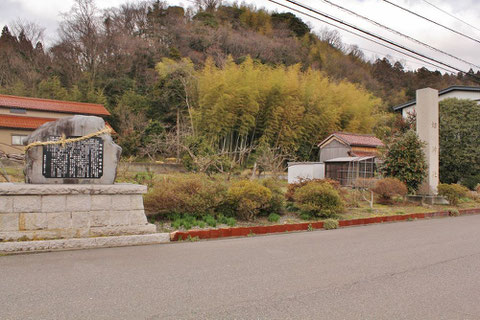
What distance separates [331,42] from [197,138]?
1849 inches

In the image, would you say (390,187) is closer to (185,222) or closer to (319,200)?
(319,200)

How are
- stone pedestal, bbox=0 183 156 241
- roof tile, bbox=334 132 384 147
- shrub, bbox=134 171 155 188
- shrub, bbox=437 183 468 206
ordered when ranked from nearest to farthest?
stone pedestal, bbox=0 183 156 241 → shrub, bbox=134 171 155 188 → shrub, bbox=437 183 468 206 → roof tile, bbox=334 132 384 147

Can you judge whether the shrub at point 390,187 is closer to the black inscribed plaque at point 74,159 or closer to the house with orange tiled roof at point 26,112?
the black inscribed plaque at point 74,159

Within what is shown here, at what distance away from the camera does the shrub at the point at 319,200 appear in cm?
941

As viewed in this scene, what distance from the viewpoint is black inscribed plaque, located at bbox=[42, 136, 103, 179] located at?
246 inches

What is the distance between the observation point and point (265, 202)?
8.83 metres

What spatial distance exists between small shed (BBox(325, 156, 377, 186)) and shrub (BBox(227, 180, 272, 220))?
1210 cm

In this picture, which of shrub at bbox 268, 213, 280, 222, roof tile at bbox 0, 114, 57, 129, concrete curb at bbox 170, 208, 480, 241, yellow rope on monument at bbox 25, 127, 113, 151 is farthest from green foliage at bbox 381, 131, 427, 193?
roof tile at bbox 0, 114, 57, 129

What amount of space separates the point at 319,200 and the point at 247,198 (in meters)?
2.22

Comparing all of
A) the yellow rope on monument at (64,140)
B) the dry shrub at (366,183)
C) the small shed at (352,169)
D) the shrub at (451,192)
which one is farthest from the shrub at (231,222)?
the small shed at (352,169)

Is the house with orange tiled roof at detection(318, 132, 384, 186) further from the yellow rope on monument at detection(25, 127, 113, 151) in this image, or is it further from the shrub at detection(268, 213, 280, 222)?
the yellow rope on monument at detection(25, 127, 113, 151)

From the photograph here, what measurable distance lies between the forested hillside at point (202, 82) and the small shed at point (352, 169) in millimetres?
3650

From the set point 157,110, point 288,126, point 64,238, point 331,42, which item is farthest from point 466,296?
point 331,42

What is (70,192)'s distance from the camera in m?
6.00
